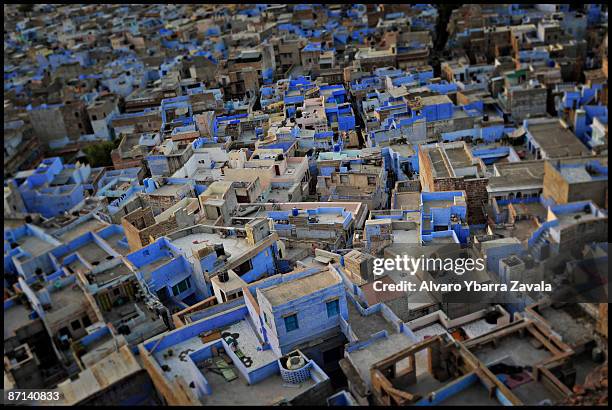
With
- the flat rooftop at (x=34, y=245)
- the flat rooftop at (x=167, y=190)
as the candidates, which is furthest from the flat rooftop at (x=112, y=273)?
the flat rooftop at (x=167, y=190)

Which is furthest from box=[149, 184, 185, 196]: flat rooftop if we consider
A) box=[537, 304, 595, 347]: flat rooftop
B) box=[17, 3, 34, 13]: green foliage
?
box=[17, 3, 34, 13]: green foliage

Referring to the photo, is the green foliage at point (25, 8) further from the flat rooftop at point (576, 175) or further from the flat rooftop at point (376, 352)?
the flat rooftop at point (376, 352)

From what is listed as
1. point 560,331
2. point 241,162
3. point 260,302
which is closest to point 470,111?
point 241,162

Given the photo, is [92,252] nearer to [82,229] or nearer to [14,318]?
[82,229]

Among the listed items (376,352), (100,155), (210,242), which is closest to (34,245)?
(210,242)

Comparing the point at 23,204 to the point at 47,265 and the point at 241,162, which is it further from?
the point at 241,162

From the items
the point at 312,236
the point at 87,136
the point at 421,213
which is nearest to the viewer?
the point at 421,213

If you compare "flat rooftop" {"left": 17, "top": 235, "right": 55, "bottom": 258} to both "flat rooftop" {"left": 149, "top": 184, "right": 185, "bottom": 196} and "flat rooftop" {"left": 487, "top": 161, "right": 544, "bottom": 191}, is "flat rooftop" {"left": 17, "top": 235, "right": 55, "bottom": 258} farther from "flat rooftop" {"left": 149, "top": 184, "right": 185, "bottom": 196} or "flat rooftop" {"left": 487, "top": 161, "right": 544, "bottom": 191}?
"flat rooftop" {"left": 487, "top": 161, "right": 544, "bottom": 191}
